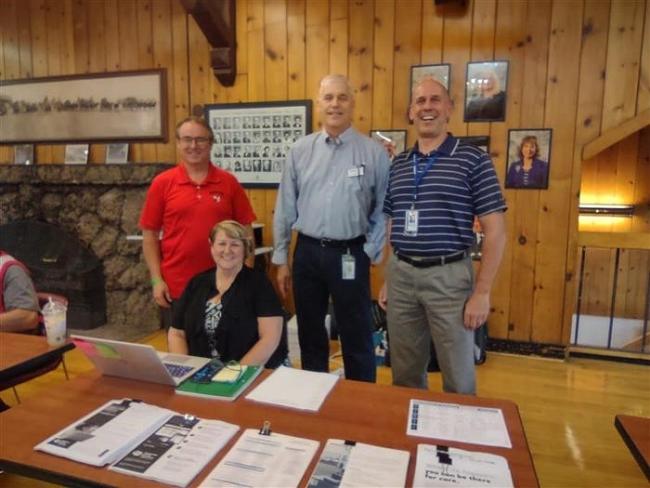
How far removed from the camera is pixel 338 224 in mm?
2008

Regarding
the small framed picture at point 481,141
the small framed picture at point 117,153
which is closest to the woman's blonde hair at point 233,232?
the small framed picture at point 481,141

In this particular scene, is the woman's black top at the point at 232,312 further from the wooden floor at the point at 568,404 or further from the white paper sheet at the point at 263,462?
the white paper sheet at the point at 263,462

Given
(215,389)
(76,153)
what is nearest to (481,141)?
(215,389)

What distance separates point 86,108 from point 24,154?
777 mm

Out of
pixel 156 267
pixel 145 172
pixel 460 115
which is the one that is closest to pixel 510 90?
pixel 460 115

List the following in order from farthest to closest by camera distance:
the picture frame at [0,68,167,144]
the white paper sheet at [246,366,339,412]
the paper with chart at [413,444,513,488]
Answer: the picture frame at [0,68,167,144], the white paper sheet at [246,366,339,412], the paper with chart at [413,444,513,488]

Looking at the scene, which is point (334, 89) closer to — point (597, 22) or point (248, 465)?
point (248, 465)

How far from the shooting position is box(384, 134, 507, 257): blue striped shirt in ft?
5.36

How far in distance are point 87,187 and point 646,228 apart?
17.0ft

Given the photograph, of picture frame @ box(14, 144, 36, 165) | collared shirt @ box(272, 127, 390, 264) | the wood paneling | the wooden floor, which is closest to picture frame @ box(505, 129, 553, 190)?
the wood paneling

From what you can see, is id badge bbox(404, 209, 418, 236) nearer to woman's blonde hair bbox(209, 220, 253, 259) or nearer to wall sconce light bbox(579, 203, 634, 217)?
woman's blonde hair bbox(209, 220, 253, 259)

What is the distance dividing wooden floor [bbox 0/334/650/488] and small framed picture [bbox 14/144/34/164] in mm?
1996

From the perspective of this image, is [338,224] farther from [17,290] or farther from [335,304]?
[17,290]

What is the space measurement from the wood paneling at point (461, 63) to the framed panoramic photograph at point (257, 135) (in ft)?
0.28
